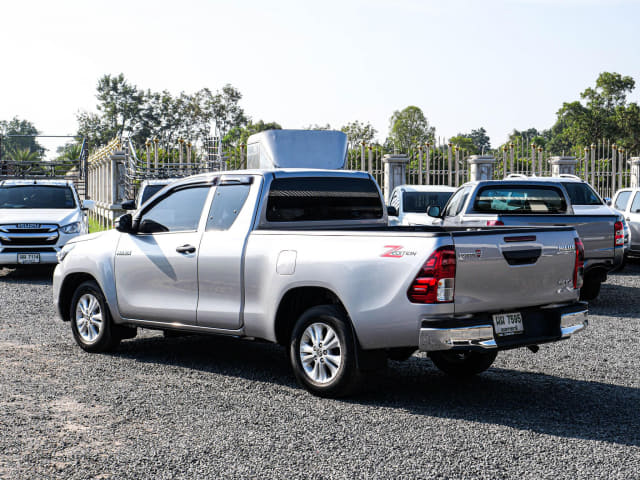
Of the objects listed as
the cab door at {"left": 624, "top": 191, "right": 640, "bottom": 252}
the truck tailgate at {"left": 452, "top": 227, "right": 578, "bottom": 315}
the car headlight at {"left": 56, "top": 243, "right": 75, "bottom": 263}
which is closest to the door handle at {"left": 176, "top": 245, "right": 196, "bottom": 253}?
the car headlight at {"left": 56, "top": 243, "right": 75, "bottom": 263}

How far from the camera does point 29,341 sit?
365 inches

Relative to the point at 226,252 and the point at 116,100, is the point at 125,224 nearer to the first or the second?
the point at 226,252

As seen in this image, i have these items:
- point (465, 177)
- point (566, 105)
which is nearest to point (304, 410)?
point (465, 177)

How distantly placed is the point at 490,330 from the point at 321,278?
1351 mm

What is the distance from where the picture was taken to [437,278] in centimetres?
591

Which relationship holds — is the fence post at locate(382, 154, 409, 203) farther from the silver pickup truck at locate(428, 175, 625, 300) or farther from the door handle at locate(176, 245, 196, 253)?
the door handle at locate(176, 245, 196, 253)

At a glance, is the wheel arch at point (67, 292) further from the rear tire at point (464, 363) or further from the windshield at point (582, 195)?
the windshield at point (582, 195)

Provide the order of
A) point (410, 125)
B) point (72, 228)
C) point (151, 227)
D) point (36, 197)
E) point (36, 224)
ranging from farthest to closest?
point (410, 125)
point (36, 197)
point (72, 228)
point (36, 224)
point (151, 227)

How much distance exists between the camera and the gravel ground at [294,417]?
16.3ft

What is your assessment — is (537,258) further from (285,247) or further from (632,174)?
(632,174)

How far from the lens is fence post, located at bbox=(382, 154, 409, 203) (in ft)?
94.2

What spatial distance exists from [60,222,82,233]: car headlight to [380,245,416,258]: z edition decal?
11755 mm

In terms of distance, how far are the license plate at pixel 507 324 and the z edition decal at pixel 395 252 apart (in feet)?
2.77

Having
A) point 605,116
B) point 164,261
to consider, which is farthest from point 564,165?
point 605,116
